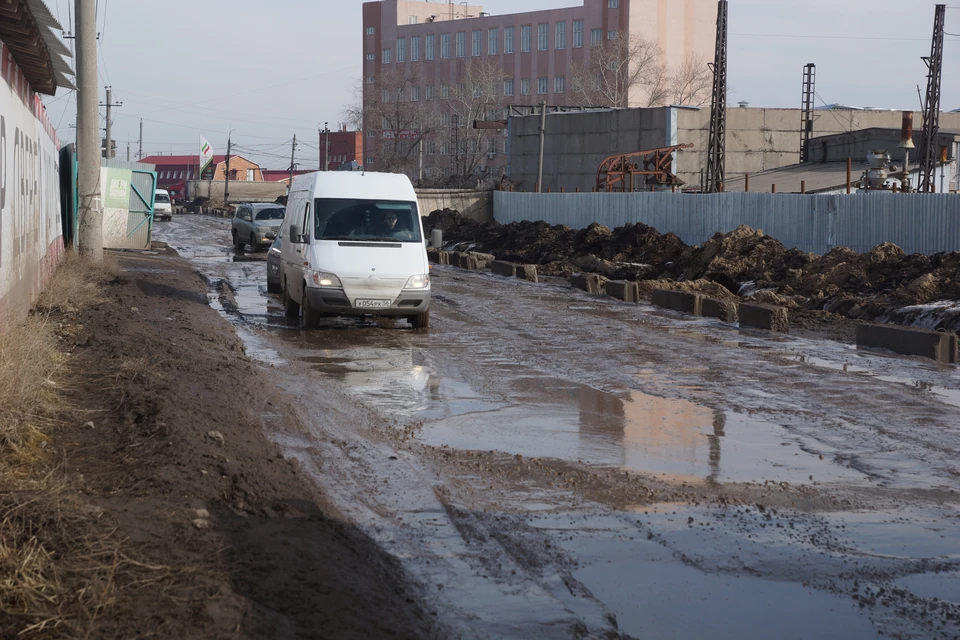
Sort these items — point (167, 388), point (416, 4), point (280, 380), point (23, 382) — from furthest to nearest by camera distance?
point (416, 4)
point (280, 380)
point (167, 388)
point (23, 382)

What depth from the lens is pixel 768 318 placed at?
17109 millimetres

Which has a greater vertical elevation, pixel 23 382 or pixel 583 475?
pixel 23 382

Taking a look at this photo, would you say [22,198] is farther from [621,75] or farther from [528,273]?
[621,75]

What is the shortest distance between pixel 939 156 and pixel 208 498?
48.1m

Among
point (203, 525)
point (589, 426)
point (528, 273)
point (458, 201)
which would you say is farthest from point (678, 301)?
point (458, 201)

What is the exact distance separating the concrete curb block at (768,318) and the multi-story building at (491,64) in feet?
262

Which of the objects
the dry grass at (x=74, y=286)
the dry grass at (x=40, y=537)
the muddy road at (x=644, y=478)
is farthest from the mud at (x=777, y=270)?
the dry grass at (x=40, y=537)

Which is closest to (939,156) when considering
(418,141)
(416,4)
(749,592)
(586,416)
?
(586,416)

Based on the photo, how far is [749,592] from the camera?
5277 mm

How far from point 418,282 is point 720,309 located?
6112mm

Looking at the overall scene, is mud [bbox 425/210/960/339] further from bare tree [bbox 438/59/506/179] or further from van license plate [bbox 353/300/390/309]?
bare tree [bbox 438/59/506/179]

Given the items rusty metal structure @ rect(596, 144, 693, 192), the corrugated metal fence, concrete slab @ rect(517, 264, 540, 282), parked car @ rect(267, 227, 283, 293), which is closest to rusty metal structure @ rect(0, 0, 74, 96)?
parked car @ rect(267, 227, 283, 293)

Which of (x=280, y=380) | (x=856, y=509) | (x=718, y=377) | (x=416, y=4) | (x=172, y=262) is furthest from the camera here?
(x=416, y=4)

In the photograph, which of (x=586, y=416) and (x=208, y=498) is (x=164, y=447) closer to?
(x=208, y=498)
